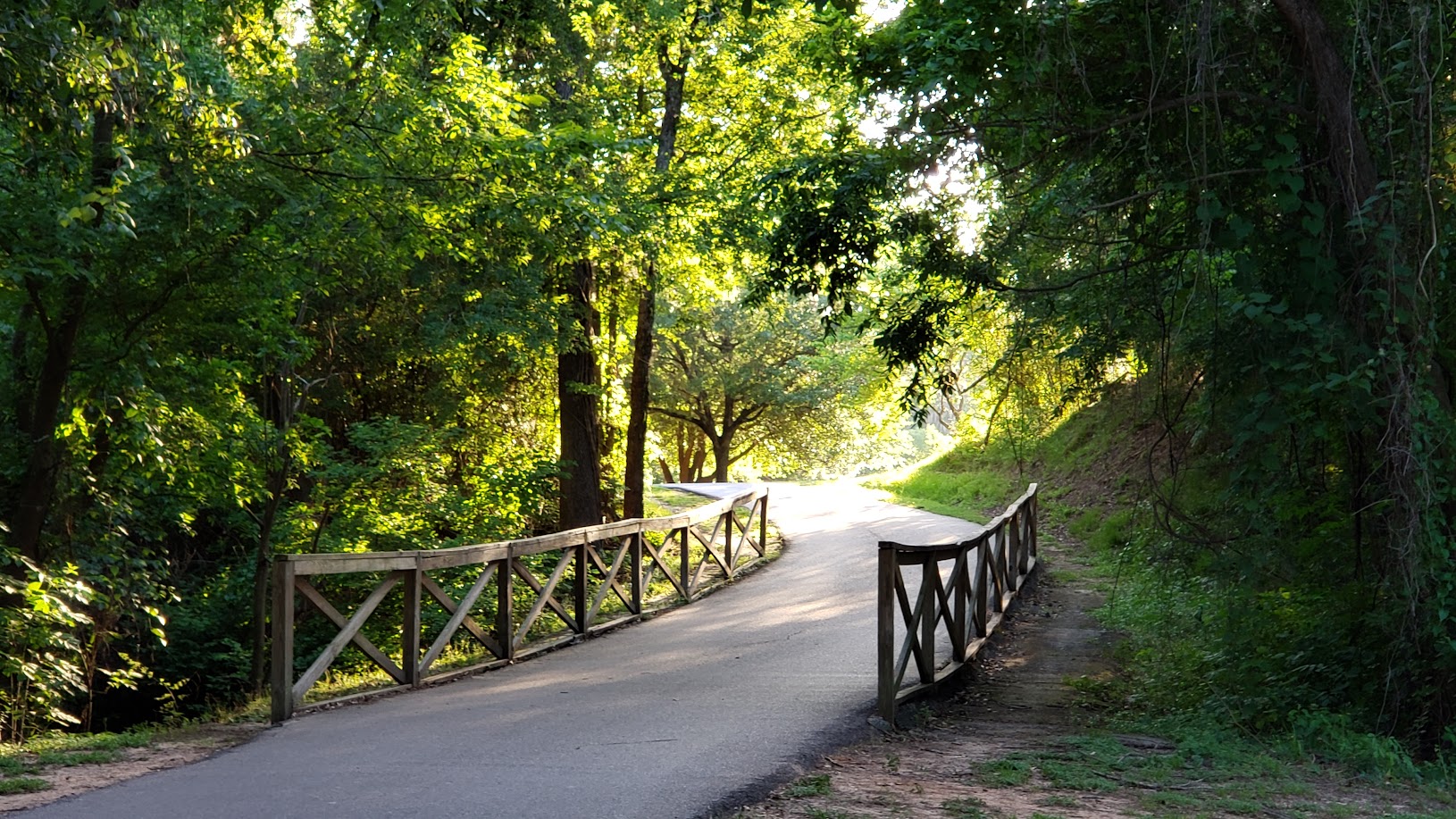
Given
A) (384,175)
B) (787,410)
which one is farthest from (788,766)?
(787,410)

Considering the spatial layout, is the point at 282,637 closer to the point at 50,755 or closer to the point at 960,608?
the point at 50,755

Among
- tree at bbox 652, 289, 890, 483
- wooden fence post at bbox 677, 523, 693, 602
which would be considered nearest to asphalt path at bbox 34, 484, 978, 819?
wooden fence post at bbox 677, 523, 693, 602

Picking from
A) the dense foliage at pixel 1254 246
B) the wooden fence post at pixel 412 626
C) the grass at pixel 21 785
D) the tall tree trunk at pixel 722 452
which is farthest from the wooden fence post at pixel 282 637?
the tall tree trunk at pixel 722 452

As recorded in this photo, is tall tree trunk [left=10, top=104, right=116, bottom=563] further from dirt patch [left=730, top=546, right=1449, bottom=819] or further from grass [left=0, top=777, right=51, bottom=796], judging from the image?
dirt patch [left=730, top=546, right=1449, bottom=819]

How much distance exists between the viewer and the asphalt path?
556cm

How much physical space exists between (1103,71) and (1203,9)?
1.79 metres

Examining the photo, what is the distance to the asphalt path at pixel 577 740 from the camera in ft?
18.2

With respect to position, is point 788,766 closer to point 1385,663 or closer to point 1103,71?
point 1385,663

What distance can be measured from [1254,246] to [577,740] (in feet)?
18.8

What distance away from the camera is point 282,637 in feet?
26.1

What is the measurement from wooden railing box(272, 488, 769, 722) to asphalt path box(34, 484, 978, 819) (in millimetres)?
320

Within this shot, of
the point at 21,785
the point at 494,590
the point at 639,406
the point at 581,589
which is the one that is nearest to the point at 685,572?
the point at 494,590

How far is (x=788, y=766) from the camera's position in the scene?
21.0 feet

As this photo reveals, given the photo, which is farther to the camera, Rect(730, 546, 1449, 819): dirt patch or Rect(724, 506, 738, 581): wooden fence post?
Rect(724, 506, 738, 581): wooden fence post
